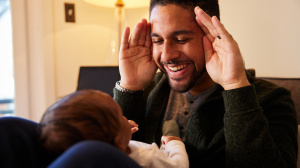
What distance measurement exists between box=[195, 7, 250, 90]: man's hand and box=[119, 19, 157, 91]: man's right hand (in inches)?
11.3

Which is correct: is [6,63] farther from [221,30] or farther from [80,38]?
[221,30]

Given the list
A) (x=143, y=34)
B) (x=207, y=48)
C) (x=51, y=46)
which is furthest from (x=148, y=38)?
(x=51, y=46)

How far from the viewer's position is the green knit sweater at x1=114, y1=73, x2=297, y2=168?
0.69 metres

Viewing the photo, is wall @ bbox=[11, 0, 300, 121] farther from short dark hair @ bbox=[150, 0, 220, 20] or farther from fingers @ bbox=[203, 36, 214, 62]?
fingers @ bbox=[203, 36, 214, 62]

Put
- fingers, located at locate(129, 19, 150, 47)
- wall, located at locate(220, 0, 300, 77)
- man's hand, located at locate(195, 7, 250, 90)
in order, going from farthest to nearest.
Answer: wall, located at locate(220, 0, 300, 77) < fingers, located at locate(129, 19, 150, 47) < man's hand, located at locate(195, 7, 250, 90)

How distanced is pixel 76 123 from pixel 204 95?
66 centimetres

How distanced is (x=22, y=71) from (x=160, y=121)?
1867 mm

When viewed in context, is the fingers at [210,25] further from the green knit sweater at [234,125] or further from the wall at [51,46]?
the wall at [51,46]

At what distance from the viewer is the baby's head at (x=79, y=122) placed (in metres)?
0.50

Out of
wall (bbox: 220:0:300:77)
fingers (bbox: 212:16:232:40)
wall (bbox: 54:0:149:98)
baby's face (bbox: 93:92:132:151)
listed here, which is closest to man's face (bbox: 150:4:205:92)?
fingers (bbox: 212:16:232:40)

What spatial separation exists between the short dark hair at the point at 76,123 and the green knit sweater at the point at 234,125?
38 centimetres

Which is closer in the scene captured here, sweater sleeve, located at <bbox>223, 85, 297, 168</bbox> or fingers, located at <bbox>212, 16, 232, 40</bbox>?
sweater sleeve, located at <bbox>223, 85, 297, 168</bbox>

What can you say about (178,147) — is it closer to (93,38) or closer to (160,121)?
(160,121)

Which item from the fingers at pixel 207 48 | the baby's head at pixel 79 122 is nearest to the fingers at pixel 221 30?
the fingers at pixel 207 48
